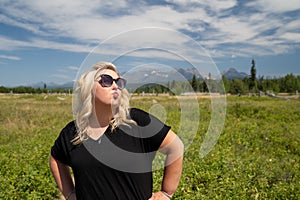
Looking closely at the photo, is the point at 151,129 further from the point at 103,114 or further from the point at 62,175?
the point at 62,175

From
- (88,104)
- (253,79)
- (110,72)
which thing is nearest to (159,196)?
(88,104)

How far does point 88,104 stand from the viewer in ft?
7.04

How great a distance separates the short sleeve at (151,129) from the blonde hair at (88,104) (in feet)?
0.21

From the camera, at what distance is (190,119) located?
2.34m

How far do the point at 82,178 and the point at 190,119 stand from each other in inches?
33.3

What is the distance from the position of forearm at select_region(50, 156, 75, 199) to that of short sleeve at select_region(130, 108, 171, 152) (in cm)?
68

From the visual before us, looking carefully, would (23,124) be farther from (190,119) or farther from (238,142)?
(190,119)

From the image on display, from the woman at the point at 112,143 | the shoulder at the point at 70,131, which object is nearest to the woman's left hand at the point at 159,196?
the woman at the point at 112,143

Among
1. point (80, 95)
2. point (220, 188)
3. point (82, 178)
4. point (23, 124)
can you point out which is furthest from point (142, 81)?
point (23, 124)

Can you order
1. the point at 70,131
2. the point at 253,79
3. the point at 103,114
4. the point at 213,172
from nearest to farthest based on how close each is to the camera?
the point at 103,114
the point at 70,131
the point at 213,172
the point at 253,79

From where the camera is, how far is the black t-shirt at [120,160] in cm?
208

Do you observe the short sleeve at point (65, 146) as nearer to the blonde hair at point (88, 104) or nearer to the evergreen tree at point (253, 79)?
the blonde hair at point (88, 104)

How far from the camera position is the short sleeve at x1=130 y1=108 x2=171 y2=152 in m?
2.04

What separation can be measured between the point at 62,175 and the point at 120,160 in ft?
1.80
